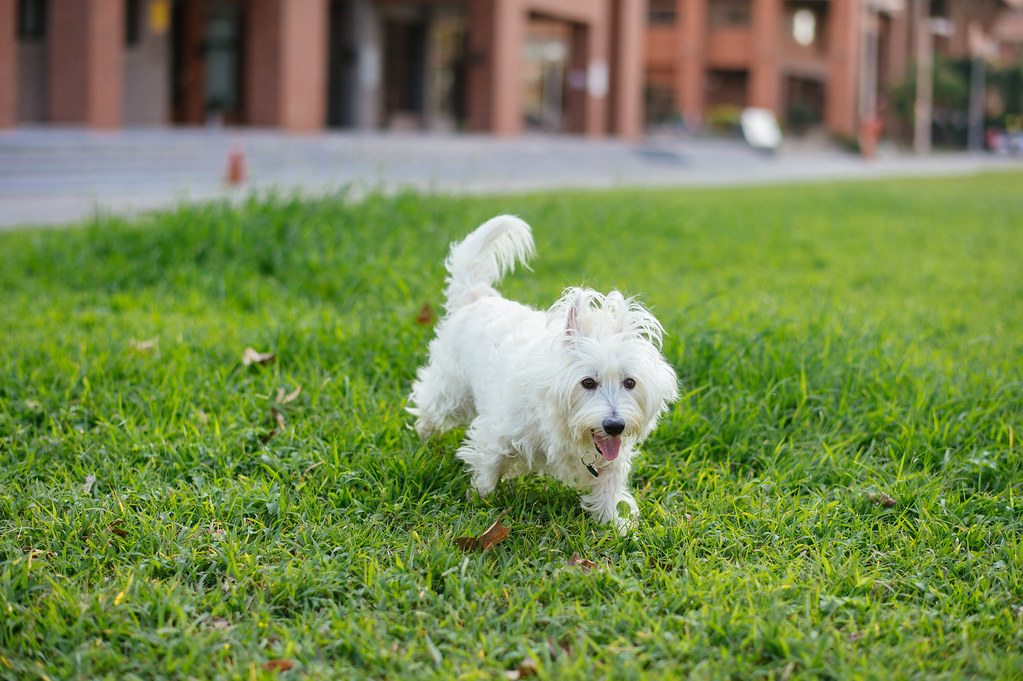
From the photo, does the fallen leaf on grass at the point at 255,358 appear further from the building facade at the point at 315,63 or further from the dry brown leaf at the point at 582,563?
the building facade at the point at 315,63

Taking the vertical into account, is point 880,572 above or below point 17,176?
below

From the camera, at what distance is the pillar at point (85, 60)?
17.5 meters

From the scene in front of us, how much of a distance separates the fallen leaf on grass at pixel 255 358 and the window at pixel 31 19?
16.8 m

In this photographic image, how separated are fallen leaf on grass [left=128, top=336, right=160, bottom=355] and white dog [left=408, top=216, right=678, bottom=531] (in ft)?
5.37

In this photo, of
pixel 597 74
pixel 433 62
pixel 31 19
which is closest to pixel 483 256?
pixel 31 19

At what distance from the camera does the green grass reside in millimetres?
2801

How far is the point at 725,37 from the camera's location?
4622cm

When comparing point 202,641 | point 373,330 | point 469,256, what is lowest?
point 202,641

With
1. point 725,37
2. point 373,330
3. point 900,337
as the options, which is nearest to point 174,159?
point 373,330

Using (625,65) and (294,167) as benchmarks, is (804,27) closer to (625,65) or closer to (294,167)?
(625,65)

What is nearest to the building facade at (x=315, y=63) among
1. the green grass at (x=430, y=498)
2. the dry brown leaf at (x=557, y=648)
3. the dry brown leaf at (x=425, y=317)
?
the green grass at (x=430, y=498)

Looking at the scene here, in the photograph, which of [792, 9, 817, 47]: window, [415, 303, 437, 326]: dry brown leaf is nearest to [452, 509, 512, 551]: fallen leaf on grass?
[415, 303, 437, 326]: dry brown leaf

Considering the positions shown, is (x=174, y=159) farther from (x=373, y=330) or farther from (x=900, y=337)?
(x=900, y=337)

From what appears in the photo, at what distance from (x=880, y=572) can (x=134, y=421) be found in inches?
119
